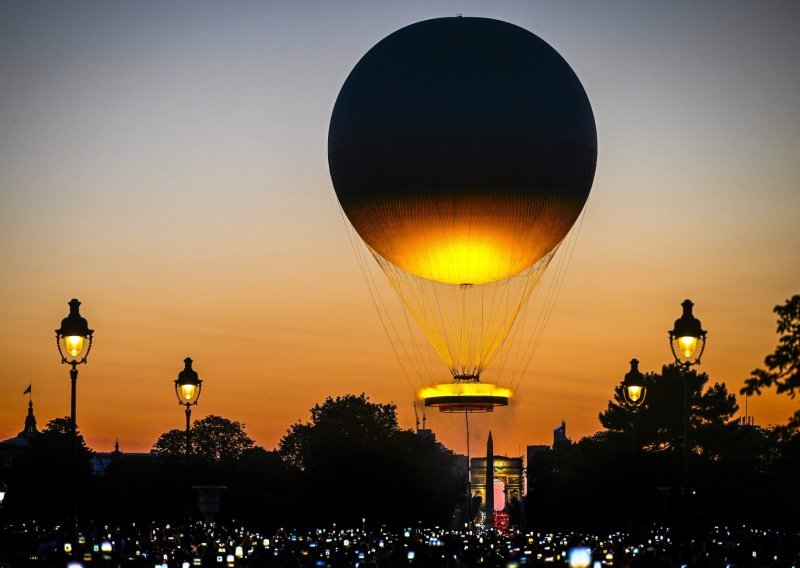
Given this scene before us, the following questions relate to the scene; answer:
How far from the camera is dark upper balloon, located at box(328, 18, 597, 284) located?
52.5m

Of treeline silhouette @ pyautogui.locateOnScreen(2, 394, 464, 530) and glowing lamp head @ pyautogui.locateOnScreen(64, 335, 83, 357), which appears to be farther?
treeline silhouette @ pyautogui.locateOnScreen(2, 394, 464, 530)

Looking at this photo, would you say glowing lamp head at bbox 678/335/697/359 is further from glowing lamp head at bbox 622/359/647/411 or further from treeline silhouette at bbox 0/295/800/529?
treeline silhouette at bbox 0/295/800/529

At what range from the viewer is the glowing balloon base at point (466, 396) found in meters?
56.6

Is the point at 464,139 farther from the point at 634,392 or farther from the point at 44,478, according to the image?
the point at 44,478

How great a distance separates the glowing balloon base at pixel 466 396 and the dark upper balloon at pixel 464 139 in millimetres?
5023

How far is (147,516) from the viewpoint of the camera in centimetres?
13112

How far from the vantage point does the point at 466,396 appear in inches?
2228

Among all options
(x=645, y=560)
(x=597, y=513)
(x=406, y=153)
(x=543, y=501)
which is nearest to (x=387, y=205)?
(x=406, y=153)

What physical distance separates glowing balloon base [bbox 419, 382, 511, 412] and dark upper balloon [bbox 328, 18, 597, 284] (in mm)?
5023

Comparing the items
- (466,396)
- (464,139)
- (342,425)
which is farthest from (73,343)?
(342,425)

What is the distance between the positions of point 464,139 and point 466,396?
995 centimetres

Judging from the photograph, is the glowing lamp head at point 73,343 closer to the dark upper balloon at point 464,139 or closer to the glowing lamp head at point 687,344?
the glowing lamp head at point 687,344

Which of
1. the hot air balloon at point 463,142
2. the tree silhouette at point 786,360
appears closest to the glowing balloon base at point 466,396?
the hot air balloon at point 463,142

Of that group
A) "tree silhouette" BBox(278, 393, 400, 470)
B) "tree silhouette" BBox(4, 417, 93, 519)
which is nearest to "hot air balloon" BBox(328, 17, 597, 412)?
"tree silhouette" BBox(4, 417, 93, 519)
